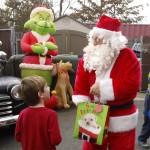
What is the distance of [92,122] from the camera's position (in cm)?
305

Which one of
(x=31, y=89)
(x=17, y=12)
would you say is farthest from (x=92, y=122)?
(x=17, y=12)

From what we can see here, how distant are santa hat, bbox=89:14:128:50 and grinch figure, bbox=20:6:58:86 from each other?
343 cm

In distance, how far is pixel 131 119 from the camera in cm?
314

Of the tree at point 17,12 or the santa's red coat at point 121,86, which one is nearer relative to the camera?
the santa's red coat at point 121,86

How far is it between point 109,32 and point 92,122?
0.88 m

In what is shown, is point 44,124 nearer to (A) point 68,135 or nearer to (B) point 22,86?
(B) point 22,86

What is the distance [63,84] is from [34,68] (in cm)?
77

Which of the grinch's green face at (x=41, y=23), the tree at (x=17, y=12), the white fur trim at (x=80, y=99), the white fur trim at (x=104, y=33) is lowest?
the white fur trim at (x=80, y=99)

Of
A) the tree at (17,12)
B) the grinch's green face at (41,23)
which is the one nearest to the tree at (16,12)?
the tree at (17,12)

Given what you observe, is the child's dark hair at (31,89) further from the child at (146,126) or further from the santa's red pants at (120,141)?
the child at (146,126)

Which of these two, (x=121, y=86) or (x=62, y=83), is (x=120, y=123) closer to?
(x=121, y=86)

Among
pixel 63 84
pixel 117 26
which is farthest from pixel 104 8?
pixel 117 26

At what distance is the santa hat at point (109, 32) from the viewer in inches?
122

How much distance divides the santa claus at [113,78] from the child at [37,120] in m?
0.54
